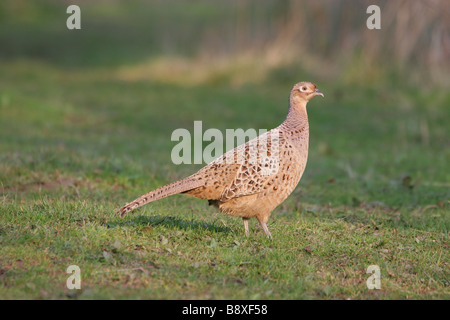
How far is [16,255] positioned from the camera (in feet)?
18.0

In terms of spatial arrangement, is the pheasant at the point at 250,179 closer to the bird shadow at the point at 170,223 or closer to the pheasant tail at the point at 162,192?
the pheasant tail at the point at 162,192

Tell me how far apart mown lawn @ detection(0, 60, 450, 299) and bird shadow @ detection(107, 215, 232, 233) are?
2 cm

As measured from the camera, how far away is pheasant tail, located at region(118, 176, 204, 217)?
6.06 meters

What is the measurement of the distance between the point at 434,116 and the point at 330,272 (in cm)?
1021

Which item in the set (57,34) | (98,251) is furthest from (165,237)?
(57,34)

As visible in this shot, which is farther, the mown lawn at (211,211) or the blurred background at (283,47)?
the blurred background at (283,47)

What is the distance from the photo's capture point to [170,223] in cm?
667

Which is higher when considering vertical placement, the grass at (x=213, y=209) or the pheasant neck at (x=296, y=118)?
the pheasant neck at (x=296, y=118)

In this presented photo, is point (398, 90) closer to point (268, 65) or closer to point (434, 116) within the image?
point (434, 116)

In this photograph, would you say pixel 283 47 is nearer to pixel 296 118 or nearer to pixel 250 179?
pixel 296 118

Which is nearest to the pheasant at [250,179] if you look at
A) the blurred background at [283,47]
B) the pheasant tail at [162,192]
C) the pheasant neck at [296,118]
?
the pheasant tail at [162,192]

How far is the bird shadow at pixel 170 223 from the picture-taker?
6.52 m

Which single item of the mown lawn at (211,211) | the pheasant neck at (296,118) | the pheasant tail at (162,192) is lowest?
the mown lawn at (211,211)

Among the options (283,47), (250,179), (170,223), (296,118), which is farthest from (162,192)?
(283,47)
